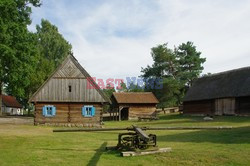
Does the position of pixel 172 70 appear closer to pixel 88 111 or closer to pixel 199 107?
pixel 199 107

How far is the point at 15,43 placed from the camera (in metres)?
29.2

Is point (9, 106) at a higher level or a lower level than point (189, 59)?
lower

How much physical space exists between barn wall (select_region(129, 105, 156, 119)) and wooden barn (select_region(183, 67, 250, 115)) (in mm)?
6238

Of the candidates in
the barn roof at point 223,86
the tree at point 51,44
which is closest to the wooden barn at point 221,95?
the barn roof at point 223,86

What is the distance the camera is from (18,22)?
29.9m

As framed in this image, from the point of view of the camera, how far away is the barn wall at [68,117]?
2627 cm

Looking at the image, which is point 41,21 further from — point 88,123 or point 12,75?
point 88,123

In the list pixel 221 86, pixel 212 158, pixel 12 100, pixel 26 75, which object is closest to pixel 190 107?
pixel 221 86

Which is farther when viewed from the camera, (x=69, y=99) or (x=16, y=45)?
(x=16, y=45)

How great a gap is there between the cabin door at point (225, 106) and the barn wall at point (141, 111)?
912cm

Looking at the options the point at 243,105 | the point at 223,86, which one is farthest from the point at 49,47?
the point at 243,105

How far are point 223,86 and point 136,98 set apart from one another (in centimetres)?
1256

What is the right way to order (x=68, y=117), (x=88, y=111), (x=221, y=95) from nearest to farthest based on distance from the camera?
(x=68, y=117)
(x=88, y=111)
(x=221, y=95)

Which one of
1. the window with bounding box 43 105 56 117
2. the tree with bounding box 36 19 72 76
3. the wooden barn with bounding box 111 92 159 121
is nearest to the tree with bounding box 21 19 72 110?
the tree with bounding box 36 19 72 76
